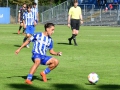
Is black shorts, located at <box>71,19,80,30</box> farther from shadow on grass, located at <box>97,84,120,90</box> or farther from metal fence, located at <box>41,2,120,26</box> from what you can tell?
metal fence, located at <box>41,2,120,26</box>

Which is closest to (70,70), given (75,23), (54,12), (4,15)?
(75,23)

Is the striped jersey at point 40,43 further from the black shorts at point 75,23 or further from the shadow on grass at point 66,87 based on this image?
the black shorts at point 75,23

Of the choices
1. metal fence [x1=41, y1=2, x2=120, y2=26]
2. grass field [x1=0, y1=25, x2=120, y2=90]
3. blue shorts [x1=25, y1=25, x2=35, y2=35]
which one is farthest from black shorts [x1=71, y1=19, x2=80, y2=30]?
metal fence [x1=41, y1=2, x2=120, y2=26]

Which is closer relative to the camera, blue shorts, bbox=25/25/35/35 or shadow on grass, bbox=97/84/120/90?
shadow on grass, bbox=97/84/120/90

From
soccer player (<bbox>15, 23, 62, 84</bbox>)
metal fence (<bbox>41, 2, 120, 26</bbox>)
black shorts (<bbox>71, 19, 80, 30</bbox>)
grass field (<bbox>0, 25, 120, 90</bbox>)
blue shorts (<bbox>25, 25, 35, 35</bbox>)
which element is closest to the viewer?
grass field (<bbox>0, 25, 120, 90</bbox>)

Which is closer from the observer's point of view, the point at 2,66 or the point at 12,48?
the point at 2,66

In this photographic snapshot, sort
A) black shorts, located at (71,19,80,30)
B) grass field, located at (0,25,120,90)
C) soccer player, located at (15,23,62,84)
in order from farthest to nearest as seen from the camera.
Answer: black shorts, located at (71,19,80,30), soccer player, located at (15,23,62,84), grass field, located at (0,25,120,90)

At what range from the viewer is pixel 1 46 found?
22.4 m

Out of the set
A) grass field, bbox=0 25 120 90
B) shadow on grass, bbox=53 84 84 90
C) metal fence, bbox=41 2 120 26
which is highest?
metal fence, bbox=41 2 120 26

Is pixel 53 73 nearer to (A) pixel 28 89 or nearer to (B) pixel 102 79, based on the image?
(B) pixel 102 79

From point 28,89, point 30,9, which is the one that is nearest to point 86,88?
point 28,89

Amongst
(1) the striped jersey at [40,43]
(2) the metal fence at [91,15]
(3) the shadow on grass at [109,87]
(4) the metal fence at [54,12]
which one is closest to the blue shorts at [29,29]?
(1) the striped jersey at [40,43]

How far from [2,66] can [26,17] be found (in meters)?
7.77

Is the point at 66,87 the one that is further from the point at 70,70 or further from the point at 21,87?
the point at 70,70
